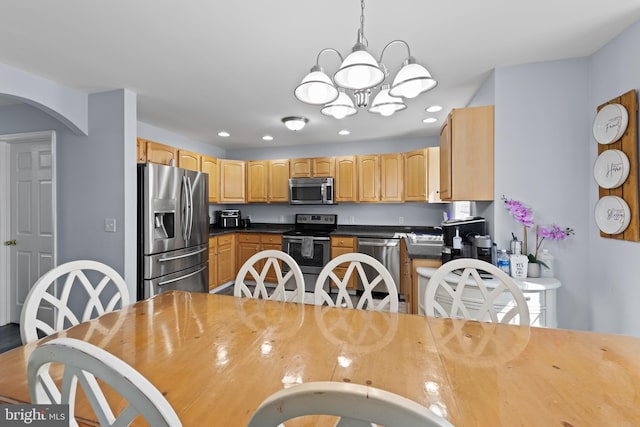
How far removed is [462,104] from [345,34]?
181cm

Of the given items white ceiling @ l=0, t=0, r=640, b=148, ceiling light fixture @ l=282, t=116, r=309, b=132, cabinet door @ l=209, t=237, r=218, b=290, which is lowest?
cabinet door @ l=209, t=237, r=218, b=290

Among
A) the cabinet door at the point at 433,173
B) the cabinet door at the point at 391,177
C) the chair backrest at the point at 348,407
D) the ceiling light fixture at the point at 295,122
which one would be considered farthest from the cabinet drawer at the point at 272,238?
the chair backrest at the point at 348,407

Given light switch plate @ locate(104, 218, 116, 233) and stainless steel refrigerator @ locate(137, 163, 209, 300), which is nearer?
light switch plate @ locate(104, 218, 116, 233)

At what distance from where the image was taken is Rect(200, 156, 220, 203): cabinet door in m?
4.45

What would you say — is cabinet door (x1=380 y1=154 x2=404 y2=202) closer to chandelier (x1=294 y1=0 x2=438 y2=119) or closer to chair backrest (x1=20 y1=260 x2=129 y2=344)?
chandelier (x1=294 y1=0 x2=438 y2=119)

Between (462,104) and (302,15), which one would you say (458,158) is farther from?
(302,15)

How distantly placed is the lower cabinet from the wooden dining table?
9.28ft

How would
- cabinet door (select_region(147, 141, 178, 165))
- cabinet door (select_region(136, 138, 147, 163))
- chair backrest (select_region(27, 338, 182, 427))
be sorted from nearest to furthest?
chair backrest (select_region(27, 338, 182, 427)) < cabinet door (select_region(136, 138, 147, 163)) < cabinet door (select_region(147, 141, 178, 165))

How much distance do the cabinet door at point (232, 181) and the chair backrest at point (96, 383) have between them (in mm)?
4243

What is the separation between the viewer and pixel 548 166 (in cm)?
215

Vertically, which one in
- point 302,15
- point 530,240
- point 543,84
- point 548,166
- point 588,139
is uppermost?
point 302,15

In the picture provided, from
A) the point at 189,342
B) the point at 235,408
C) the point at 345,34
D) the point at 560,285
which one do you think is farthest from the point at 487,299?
the point at 345,34

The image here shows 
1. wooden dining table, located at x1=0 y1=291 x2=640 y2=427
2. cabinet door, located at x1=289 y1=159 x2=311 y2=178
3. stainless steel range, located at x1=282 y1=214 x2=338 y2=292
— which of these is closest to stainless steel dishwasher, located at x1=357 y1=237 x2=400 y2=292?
stainless steel range, located at x1=282 y1=214 x2=338 y2=292

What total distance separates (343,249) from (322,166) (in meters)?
1.37
